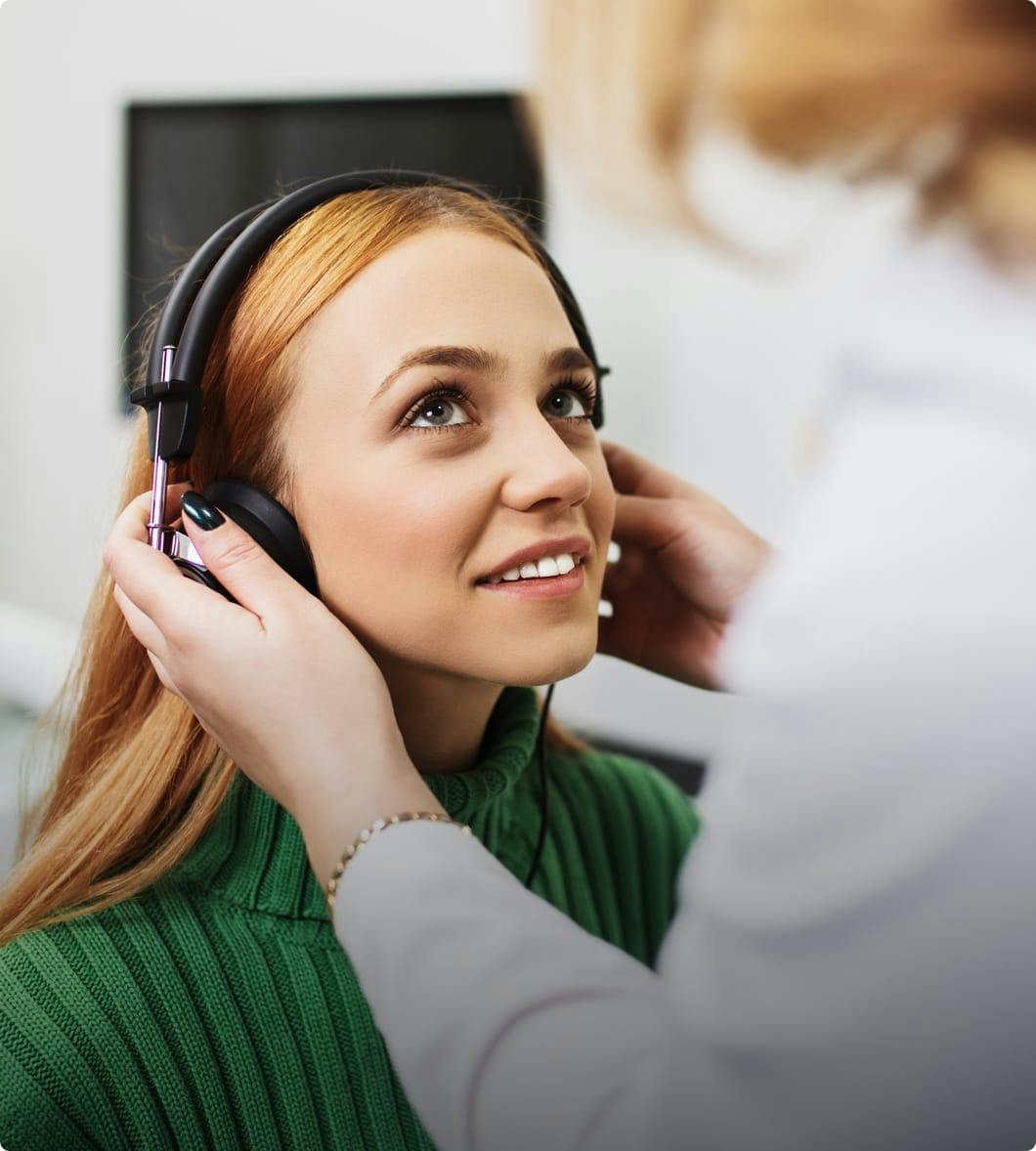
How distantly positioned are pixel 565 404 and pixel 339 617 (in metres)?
0.26

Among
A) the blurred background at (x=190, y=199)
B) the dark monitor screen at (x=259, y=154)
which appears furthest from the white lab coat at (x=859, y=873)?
the dark monitor screen at (x=259, y=154)

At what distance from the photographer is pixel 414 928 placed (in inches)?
20.5

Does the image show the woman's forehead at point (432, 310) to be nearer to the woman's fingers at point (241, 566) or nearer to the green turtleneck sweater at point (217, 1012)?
the woman's fingers at point (241, 566)

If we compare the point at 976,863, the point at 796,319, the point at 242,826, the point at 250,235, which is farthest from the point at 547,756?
the point at 976,863

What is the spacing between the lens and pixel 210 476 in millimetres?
875

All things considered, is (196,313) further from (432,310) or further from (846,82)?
(846,82)

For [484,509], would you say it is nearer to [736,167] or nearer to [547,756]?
[736,167]

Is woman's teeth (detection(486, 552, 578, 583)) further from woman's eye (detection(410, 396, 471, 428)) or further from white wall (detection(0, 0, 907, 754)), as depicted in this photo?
white wall (detection(0, 0, 907, 754))

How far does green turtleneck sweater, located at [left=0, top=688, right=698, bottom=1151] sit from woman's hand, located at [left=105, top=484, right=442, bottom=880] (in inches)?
7.9

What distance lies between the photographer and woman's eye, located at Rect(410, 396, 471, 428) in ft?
2.66

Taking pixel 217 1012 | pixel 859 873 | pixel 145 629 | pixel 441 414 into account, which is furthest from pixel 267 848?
pixel 859 873

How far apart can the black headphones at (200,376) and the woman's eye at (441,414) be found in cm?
12

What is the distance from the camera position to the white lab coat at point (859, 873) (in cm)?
45

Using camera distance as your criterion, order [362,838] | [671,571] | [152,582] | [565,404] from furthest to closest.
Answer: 1. [671,571]
2. [565,404]
3. [152,582]
4. [362,838]
